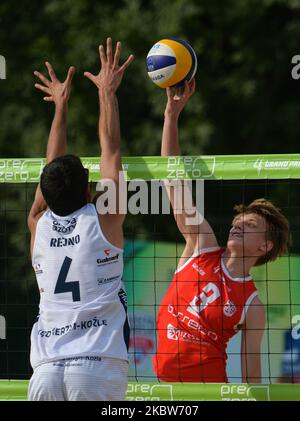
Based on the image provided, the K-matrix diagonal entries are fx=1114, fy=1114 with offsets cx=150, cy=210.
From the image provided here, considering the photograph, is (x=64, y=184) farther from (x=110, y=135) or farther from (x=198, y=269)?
(x=198, y=269)

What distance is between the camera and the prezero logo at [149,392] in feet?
23.7

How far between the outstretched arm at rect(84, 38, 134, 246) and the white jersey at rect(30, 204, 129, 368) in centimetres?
8

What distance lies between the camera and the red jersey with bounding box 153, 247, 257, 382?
711 centimetres

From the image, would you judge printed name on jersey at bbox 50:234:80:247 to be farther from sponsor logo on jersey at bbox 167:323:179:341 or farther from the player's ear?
the player's ear

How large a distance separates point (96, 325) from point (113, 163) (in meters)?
0.96

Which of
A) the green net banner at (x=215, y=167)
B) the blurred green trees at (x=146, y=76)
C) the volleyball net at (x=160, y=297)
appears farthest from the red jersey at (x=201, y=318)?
the blurred green trees at (x=146, y=76)

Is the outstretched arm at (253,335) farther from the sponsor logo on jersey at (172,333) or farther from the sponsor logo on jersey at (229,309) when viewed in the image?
the sponsor logo on jersey at (172,333)

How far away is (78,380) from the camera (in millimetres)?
5977

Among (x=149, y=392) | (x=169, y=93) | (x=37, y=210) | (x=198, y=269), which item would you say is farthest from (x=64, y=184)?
(x=149, y=392)

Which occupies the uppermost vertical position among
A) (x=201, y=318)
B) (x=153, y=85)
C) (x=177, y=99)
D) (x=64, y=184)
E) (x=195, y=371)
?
(x=153, y=85)

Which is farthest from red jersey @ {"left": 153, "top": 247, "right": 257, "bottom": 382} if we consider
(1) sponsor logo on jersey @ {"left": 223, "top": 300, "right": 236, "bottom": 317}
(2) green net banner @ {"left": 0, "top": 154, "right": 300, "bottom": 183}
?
(2) green net banner @ {"left": 0, "top": 154, "right": 300, "bottom": 183}

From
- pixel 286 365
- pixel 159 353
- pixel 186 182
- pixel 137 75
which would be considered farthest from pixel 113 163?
pixel 137 75

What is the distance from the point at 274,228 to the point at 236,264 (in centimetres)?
34

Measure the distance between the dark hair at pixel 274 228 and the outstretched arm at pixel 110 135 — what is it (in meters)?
1.14
